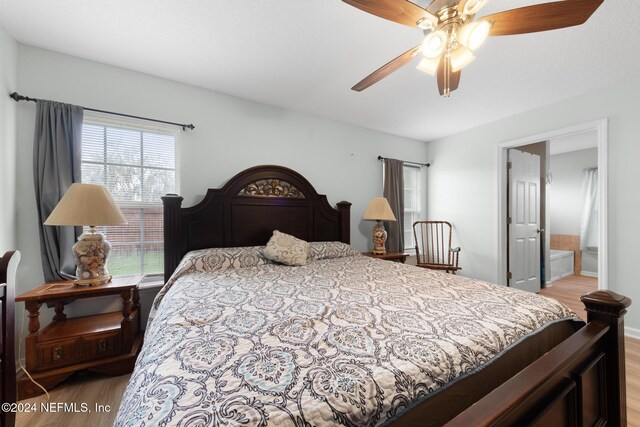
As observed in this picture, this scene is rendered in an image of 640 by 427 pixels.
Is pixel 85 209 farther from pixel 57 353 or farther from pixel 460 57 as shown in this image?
pixel 460 57

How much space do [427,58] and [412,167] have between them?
3.02m

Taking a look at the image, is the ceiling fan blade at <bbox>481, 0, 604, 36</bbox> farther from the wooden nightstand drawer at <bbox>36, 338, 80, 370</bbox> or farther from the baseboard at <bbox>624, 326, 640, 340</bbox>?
the wooden nightstand drawer at <bbox>36, 338, 80, 370</bbox>

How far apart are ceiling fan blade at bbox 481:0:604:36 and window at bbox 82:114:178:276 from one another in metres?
2.63

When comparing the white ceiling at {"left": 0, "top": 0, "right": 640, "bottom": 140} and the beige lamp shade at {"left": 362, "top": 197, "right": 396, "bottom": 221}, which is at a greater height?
the white ceiling at {"left": 0, "top": 0, "right": 640, "bottom": 140}

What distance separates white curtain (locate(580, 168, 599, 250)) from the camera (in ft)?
16.1

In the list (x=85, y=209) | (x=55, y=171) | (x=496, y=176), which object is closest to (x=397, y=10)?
(x=85, y=209)

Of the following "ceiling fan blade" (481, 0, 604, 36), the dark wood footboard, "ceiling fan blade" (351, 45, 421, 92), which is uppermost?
"ceiling fan blade" (481, 0, 604, 36)

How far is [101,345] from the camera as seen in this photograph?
1.83m

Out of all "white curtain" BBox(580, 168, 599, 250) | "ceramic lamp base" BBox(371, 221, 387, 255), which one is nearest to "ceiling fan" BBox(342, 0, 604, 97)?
"ceramic lamp base" BBox(371, 221, 387, 255)

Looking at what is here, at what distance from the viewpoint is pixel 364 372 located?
73 centimetres

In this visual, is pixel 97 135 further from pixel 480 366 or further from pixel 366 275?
pixel 480 366

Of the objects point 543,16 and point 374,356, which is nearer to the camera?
point 374,356

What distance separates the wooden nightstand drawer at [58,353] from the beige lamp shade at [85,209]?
0.80 m

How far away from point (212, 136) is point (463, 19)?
7.63 ft
